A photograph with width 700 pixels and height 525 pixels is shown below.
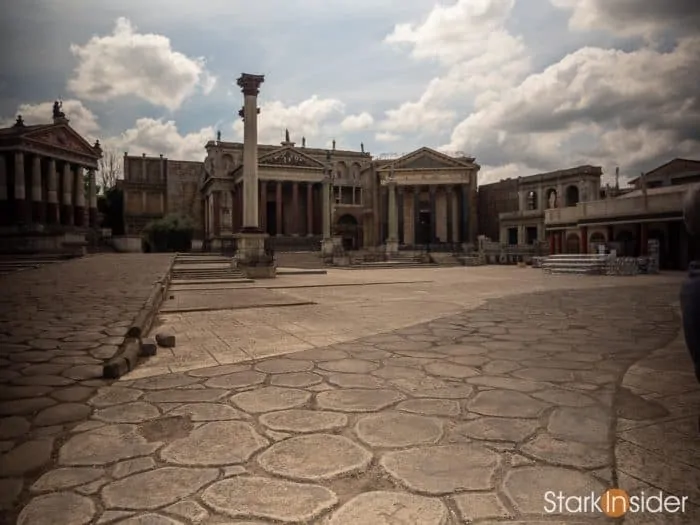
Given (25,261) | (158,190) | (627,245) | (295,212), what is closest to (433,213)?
(295,212)

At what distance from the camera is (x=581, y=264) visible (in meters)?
21.5

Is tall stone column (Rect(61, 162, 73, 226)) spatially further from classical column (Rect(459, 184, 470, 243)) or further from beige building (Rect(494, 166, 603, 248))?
beige building (Rect(494, 166, 603, 248))

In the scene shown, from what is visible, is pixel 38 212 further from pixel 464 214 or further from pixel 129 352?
pixel 464 214

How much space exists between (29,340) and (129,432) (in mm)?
2927

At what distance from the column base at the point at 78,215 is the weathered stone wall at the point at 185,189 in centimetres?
1229

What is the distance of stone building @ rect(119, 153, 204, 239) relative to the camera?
47.7m

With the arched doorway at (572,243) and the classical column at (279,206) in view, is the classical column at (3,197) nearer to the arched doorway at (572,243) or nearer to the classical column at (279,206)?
the classical column at (279,206)

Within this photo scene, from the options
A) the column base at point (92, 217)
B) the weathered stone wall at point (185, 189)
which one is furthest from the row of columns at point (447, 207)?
the column base at point (92, 217)

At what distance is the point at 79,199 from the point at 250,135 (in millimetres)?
25906

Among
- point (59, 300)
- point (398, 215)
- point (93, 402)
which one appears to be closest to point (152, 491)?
point (93, 402)

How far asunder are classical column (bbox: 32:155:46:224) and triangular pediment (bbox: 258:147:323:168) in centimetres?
1751

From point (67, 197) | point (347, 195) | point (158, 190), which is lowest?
point (67, 197)

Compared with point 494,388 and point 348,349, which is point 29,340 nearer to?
point 348,349

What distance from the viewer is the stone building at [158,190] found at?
47.7m
